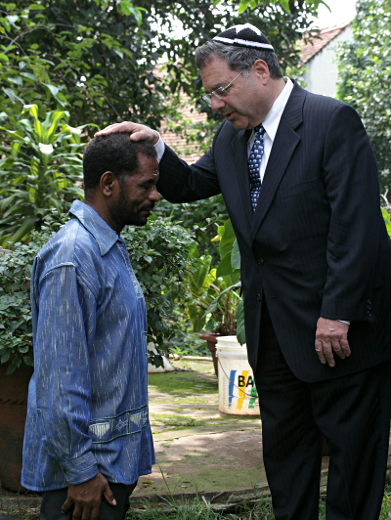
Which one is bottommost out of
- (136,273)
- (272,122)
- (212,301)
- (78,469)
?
(78,469)

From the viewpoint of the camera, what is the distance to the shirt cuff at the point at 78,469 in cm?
154

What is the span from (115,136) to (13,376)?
1626 mm

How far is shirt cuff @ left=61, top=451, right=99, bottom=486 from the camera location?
1.54 m

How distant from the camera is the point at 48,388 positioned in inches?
61.0

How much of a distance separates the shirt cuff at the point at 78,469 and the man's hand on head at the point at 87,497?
0.06ft

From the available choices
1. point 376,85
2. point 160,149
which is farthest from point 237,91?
point 376,85

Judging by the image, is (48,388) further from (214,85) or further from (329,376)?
(214,85)

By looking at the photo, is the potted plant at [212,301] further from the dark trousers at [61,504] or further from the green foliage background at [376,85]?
the green foliage background at [376,85]

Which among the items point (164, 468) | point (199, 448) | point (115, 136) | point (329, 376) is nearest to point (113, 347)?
point (115, 136)

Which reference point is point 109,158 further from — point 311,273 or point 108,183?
point 311,273

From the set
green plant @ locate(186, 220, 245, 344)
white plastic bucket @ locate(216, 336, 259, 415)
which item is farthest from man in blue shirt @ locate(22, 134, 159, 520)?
green plant @ locate(186, 220, 245, 344)

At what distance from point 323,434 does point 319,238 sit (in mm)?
701

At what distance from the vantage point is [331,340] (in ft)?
7.12

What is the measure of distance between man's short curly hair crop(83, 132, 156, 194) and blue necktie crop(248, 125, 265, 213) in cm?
66
